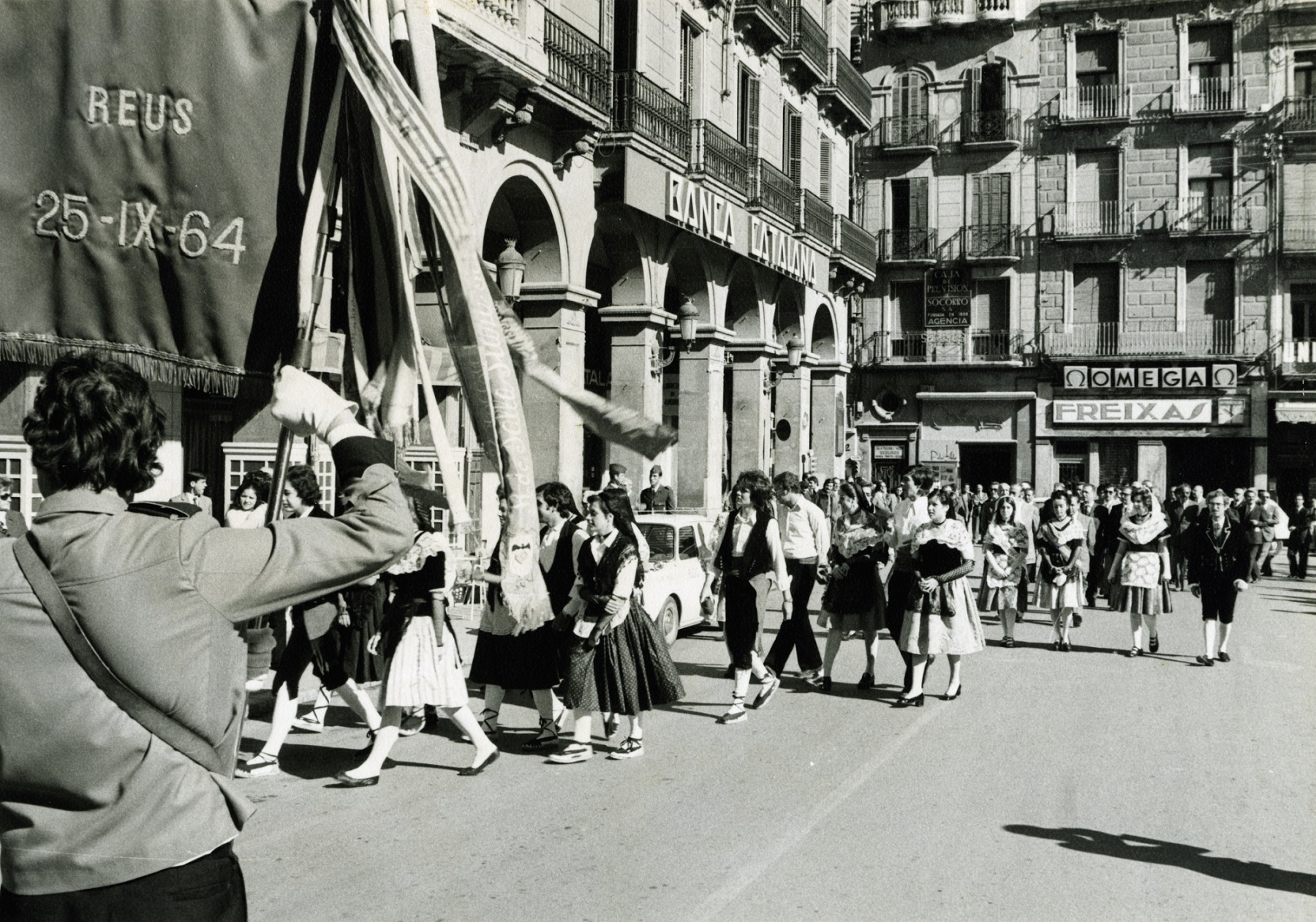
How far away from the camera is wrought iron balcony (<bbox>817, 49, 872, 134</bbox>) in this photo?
29547 mm

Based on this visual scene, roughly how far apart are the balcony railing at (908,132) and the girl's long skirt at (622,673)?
35918 mm

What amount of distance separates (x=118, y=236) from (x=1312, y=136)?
4202 centimetres

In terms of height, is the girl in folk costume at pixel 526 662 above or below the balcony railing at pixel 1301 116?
below

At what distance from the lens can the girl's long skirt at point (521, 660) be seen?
890 centimetres

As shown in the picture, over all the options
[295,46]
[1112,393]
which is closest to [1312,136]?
[1112,393]

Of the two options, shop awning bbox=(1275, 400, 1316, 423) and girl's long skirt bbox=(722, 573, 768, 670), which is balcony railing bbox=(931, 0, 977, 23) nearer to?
shop awning bbox=(1275, 400, 1316, 423)

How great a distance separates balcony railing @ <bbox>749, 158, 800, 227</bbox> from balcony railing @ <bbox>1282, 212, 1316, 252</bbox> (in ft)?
62.5

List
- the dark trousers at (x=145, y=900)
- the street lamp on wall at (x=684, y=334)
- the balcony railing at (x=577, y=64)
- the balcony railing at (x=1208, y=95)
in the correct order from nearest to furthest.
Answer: the dark trousers at (x=145, y=900)
the balcony railing at (x=577, y=64)
the street lamp on wall at (x=684, y=334)
the balcony railing at (x=1208, y=95)

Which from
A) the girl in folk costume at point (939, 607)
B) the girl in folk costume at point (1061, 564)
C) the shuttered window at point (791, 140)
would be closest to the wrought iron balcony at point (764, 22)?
the shuttered window at point (791, 140)

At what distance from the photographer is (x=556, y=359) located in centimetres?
1773

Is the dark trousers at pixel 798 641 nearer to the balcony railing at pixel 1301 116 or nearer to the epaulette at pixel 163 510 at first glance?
the epaulette at pixel 163 510

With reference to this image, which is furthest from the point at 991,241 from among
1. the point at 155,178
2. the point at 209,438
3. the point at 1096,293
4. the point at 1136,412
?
the point at 155,178

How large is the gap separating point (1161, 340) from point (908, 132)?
1031 cm

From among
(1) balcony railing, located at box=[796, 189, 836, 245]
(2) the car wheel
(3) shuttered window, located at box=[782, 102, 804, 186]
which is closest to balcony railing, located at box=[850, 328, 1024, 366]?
(1) balcony railing, located at box=[796, 189, 836, 245]
